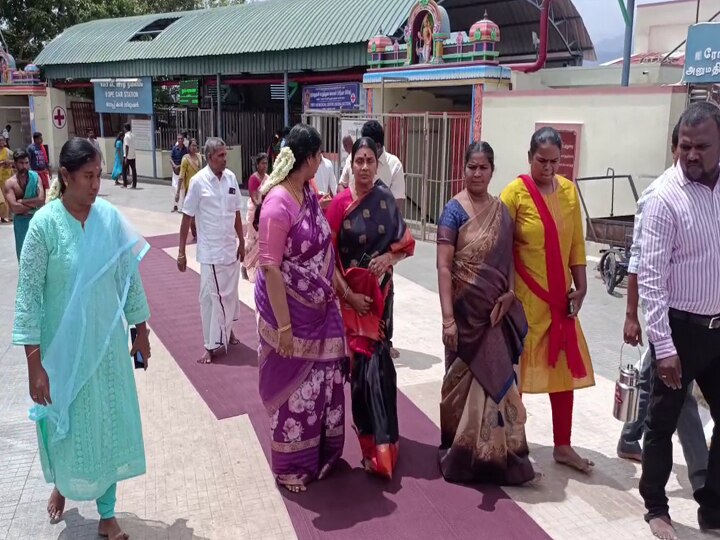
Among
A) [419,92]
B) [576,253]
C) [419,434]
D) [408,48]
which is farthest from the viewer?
[419,92]

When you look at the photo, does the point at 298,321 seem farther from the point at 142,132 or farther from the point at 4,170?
the point at 142,132

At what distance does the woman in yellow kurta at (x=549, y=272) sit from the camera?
337cm

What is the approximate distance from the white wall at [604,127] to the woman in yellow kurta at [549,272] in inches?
204

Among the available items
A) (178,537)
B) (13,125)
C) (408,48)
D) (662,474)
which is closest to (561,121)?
(408,48)

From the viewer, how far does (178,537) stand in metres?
2.97

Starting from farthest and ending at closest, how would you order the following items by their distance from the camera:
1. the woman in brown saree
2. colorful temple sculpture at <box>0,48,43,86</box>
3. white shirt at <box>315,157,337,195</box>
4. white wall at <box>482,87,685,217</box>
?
1. colorful temple sculpture at <box>0,48,43,86</box>
2. white wall at <box>482,87,685,217</box>
3. white shirt at <box>315,157,337,195</box>
4. the woman in brown saree

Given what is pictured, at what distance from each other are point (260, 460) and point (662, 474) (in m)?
2.01

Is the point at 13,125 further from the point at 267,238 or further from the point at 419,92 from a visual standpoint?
the point at 267,238

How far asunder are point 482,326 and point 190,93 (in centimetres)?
1616

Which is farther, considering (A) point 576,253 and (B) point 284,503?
(A) point 576,253

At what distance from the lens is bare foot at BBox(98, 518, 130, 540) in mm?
2896

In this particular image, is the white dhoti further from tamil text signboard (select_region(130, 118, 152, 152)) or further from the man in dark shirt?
tamil text signboard (select_region(130, 118, 152, 152))

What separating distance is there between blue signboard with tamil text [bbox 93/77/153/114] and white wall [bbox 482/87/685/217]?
37.4ft

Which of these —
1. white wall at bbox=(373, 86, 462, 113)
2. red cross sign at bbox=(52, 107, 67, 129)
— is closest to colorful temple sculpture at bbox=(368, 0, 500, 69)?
white wall at bbox=(373, 86, 462, 113)
